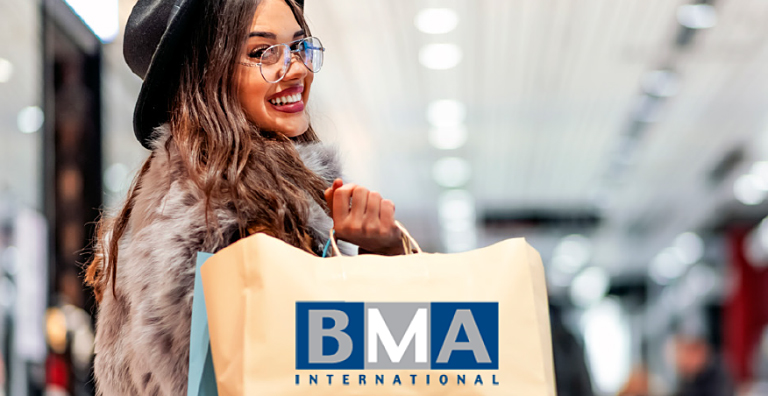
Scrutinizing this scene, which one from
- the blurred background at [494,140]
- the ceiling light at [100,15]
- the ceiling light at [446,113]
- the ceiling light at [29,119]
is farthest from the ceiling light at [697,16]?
the ceiling light at [29,119]

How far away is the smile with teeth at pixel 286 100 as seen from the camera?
4.67 ft

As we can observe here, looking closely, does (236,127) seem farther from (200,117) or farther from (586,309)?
(586,309)

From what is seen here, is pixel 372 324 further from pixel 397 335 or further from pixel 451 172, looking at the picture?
pixel 451 172

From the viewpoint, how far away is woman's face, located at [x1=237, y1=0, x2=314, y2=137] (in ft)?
4.54

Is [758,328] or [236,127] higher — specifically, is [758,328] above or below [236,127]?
above

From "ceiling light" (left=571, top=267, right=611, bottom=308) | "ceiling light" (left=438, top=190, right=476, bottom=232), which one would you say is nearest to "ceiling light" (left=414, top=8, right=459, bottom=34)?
"ceiling light" (left=438, top=190, right=476, bottom=232)

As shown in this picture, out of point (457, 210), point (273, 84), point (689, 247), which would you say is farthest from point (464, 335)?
point (689, 247)

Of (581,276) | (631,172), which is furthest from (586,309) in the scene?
(631,172)

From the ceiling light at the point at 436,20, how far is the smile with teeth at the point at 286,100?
4.88m

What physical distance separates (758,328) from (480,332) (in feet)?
53.1

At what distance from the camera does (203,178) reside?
3.92 ft

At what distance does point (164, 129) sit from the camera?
1.35 m

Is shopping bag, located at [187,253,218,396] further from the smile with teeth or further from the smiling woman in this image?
the smile with teeth

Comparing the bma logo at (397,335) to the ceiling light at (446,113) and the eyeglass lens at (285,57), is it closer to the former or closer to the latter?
the eyeglass lens at (285,57)
